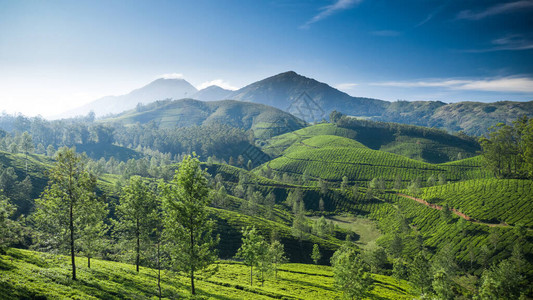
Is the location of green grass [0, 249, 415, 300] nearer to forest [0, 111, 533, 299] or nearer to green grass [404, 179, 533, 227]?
forest [0, 111, 533, 299]

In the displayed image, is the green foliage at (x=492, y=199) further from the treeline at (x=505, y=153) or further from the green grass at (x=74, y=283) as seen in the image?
the green grass at (x=74, y=283)

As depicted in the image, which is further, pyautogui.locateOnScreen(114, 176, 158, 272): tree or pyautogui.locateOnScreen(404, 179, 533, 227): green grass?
pyautogui.locateOnScreen(404, 179, 533, 227): green grass

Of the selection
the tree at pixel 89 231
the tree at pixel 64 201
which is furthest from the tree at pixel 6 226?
the tree at pixel 89 231

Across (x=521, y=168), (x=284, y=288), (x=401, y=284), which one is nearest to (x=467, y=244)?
(x=401, y=284)

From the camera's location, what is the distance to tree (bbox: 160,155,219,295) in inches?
1208

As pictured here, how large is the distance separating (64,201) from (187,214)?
1392 cm

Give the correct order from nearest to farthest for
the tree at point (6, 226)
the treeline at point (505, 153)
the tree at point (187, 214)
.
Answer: the tree at point (6, 226) → the tree at point (187, 214) → the treeline at point (505, 153)

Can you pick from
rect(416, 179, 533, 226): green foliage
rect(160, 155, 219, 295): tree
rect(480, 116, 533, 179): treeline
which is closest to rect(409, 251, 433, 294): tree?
rect(160, 155, 219, 295): tree

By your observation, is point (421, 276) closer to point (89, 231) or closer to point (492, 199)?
point (89, 231)

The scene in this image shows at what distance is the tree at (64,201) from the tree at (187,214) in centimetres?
905

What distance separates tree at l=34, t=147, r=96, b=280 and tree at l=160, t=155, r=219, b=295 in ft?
29.7

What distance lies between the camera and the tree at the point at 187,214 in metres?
30.7

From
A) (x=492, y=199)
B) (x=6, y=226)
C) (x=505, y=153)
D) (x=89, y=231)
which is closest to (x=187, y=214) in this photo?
(x=89, y=231)

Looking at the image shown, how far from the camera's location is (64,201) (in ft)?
90.2
